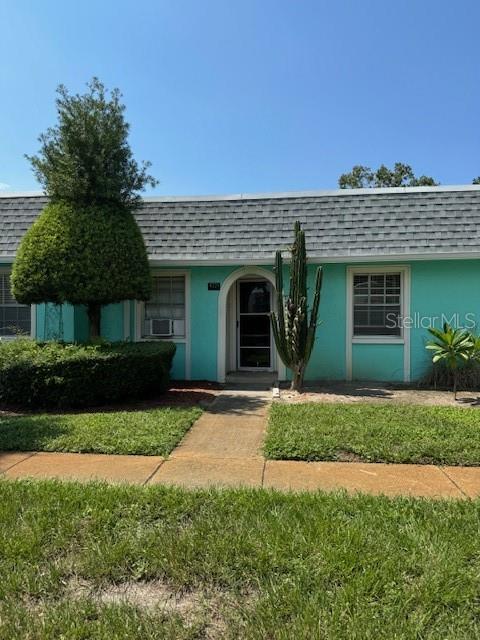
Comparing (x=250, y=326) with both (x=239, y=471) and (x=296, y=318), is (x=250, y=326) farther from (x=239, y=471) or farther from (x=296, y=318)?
(x=239, y=471)

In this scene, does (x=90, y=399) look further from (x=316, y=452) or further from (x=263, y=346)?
(x=263, y=346)

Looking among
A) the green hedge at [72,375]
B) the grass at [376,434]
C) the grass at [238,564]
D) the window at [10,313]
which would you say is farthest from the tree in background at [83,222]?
the grass at [238,564]

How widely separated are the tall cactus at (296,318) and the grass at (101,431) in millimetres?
2572

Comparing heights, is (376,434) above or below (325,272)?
below

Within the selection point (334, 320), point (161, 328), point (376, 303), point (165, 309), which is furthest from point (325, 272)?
point (161, 328)

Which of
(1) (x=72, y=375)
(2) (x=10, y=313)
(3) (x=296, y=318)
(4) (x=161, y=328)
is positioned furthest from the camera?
(2) (x=10, y=313)

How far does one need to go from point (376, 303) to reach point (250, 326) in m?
3.02

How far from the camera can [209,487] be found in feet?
14.1

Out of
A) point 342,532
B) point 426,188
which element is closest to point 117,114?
point 426,188

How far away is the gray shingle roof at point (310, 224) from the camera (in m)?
10.1

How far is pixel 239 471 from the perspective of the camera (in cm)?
479

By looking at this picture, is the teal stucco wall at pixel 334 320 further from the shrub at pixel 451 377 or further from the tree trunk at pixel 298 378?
the tree trunk at pixel 298 378

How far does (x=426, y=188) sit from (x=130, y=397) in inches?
311

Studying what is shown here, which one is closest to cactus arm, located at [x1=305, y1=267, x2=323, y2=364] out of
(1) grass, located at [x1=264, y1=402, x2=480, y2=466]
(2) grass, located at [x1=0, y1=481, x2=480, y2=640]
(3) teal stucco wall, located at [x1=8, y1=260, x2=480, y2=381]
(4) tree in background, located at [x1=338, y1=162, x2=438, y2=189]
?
(3) teal stucco wall, located at [x1=8, y1=260, x2=480, y2=381]
